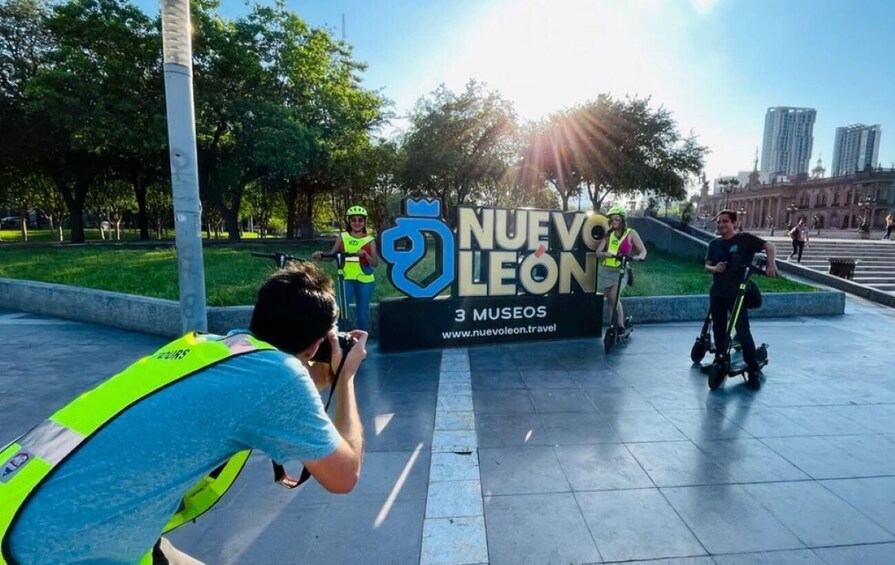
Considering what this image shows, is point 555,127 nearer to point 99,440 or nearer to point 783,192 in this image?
point 99,440

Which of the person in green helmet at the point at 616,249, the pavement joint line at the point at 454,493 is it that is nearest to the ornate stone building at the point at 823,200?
the person in green helmet at the point at 616,249

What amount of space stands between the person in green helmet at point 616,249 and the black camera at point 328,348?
569cm

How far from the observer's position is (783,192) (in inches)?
2977

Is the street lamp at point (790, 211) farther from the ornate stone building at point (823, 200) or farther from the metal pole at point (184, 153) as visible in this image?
the metal pole at point (184, 153)

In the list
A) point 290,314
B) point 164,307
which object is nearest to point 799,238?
point 164,307

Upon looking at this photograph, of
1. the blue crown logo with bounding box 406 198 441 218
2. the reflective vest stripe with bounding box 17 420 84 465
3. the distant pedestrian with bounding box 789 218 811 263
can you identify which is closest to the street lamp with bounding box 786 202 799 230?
the distant pedestrian with bounding box 789 218 811 263

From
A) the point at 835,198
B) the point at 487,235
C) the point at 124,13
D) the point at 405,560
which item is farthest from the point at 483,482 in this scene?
the point at 835,198

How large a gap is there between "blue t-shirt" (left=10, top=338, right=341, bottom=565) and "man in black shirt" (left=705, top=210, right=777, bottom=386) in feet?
17.3

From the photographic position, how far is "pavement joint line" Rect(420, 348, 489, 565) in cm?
267

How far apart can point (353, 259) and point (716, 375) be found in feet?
15.9

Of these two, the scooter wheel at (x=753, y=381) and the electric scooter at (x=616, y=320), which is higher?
the electric scooter at (x=616, y=320)

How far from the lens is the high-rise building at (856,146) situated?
12050 cm

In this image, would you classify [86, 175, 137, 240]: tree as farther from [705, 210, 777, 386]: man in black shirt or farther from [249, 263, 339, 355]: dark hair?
[249, 263, 339, 355]: dark hair

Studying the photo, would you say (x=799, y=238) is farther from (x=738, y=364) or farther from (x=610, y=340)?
(x=738, y=364)
